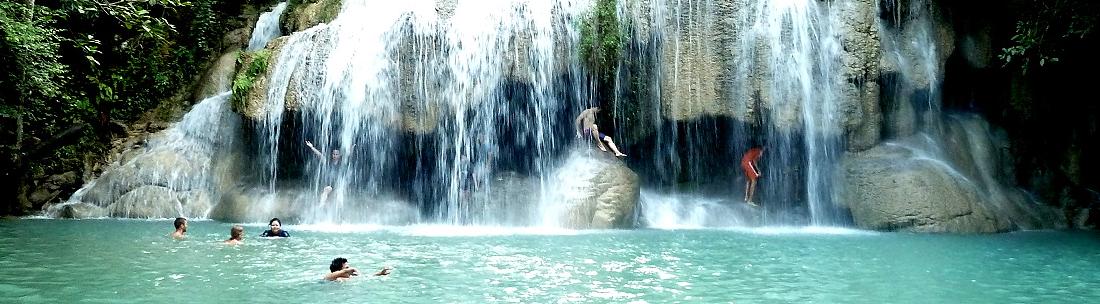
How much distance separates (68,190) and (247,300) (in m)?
13.4

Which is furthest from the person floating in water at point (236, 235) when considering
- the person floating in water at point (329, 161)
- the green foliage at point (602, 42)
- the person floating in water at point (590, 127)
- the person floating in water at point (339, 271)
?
the green foliage at point (602, 42)

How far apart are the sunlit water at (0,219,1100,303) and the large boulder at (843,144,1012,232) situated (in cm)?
81

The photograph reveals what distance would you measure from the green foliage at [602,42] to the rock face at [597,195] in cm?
152

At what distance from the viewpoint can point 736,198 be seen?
1678 cm

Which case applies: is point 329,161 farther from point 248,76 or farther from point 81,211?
point 81,211

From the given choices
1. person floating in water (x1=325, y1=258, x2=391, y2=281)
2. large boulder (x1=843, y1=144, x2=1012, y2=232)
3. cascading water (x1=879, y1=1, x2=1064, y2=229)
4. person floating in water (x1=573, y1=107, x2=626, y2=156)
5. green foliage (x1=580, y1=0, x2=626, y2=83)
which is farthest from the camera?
cascading water (x1=879, y1=1, x2=1064, y2=229)

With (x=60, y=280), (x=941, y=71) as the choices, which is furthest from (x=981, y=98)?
(x=60, y=280)

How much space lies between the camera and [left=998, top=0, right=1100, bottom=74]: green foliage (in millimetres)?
13164

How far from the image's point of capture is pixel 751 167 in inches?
636

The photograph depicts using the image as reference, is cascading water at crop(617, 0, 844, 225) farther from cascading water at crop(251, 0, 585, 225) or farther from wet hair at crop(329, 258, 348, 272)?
wet hair at crop(329, 258, 348, 272)

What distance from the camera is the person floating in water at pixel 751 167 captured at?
1616 cm

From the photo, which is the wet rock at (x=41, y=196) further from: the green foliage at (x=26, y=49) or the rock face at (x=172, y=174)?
the green foliage at (x=26, y=49)

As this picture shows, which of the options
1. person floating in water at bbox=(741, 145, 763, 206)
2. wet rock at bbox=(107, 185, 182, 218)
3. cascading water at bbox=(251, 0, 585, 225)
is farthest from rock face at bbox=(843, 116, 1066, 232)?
wet rock at bbox=(107, 185, 182, 218)

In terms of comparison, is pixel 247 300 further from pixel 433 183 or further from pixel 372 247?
pixel 433 183
